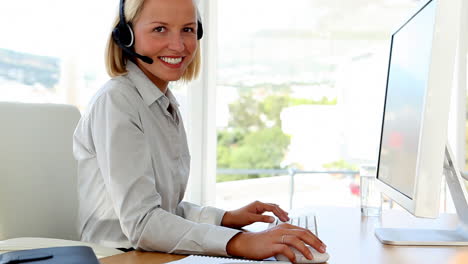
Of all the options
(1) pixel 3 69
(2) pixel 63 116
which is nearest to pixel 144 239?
(2) pixel 63 116

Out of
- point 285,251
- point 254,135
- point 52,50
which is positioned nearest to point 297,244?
point 285,251

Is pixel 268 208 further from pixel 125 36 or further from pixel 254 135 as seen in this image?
pixel 254 135

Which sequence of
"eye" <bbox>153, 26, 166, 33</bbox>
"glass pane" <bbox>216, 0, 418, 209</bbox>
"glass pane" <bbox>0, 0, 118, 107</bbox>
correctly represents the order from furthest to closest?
"glass pane" <bbox>216, 0, 418, 209</bbox>
"glass pane" <bbox>0, 0, 118, 107</bbox>
"eye" <bbox>153, 26, 166, 33</bbox>

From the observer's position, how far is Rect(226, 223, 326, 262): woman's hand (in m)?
0.95

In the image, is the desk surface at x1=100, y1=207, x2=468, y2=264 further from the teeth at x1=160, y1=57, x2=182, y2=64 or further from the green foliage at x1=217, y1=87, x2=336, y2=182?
the green foliage at x1=217, y1=87, x2=336, y2=182

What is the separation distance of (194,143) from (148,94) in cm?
169

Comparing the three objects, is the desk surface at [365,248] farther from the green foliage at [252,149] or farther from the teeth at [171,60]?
the green foliage at [252,149]

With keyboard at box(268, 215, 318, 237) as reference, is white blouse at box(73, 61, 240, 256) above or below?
above

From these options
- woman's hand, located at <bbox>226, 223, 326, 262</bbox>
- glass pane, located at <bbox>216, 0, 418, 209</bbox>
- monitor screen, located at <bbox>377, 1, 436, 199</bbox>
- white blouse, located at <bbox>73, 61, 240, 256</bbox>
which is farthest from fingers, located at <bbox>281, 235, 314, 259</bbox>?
glass pane, located at <bbox>216, 0, 418, 209</bbox>

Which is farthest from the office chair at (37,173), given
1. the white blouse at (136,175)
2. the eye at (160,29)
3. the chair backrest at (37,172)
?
the eye at (160,29)

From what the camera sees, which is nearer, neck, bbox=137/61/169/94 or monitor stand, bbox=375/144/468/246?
monitor stand, bbox=375/144/468/246

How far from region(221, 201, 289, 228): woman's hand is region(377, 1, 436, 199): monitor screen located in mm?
271

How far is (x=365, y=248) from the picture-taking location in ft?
3.74

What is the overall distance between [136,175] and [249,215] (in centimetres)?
37
